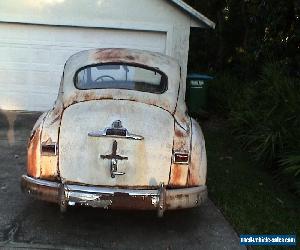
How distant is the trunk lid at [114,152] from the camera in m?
5.20

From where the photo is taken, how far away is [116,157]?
204 inches

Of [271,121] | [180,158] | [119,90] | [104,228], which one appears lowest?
[104,228]

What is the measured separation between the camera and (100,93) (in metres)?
5.93

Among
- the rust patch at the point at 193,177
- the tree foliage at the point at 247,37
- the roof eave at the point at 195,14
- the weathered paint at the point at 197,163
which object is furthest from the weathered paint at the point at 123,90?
the tree foliage at the point at 247,37

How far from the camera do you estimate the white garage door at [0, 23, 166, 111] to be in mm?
12930

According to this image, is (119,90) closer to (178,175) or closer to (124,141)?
(124,141)

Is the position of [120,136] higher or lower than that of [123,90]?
lower

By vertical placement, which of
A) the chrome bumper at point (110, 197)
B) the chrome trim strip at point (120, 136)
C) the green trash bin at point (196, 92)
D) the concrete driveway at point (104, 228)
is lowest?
the green trash bin at point (196, 92)

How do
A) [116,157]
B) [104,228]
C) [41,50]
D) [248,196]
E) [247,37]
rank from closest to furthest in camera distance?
1. [116,157]
2. [104,228]
3. [248,196]
4. [41,50]
5. [247,37]

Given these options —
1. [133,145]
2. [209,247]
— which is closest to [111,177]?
[133,145]

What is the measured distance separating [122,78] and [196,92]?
7.29 metres

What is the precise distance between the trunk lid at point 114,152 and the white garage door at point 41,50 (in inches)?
306

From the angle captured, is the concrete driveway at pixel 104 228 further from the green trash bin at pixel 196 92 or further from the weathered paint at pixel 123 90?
the green trash bin at pixel 196 92

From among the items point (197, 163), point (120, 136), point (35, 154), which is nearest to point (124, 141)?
point (120, 136)
